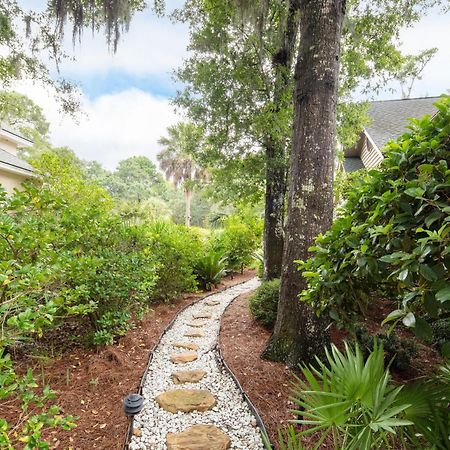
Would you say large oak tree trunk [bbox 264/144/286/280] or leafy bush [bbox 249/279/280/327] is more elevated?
large oak tree trunk [bbox 264/144/286/280]

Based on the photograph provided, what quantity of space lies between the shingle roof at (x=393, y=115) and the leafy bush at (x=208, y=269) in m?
5.65

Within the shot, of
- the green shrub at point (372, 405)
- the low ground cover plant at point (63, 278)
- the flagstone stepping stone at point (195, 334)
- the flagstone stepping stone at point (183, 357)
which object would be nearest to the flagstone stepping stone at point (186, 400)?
the flagstone stepping stone at point (183, 357)

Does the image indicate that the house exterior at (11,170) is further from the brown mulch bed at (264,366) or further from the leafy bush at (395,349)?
the leafy bush at (395,349)

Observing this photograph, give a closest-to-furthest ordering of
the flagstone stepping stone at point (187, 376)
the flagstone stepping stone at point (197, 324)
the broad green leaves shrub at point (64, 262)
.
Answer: the broad green leaves shrub at point (64, 262)
the flagstone stepping stone at point (187, 376)
the flagstone stepping stone at point (197, 324)

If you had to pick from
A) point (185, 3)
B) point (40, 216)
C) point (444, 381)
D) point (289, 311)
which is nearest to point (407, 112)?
point (185, 3)

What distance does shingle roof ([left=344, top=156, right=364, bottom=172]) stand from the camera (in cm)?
1015

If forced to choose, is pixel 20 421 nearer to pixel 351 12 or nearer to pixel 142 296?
pixel 142 296

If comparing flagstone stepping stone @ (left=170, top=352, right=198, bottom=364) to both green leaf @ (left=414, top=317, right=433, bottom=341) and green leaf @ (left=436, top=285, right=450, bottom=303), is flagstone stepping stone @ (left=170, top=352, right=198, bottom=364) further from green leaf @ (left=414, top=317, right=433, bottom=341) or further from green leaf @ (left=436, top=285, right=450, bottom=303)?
green leaf @ (left=436, top=285, right=450, bottom=303)

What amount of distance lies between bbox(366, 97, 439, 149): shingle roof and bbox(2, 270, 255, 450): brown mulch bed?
808 cm

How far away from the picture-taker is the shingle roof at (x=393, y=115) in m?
8.34

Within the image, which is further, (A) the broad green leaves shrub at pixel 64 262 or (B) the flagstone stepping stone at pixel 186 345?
(B) the flagstone stepping stone at pixel 186 345

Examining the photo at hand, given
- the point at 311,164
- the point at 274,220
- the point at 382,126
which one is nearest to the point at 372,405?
the point at 311,164

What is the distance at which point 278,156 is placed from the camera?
476cm

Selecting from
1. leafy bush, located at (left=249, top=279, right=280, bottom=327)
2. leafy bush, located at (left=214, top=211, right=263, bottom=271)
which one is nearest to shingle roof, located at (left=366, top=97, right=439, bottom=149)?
leafy bush, located at (left=214, top=211, right=263, bottom=271)
